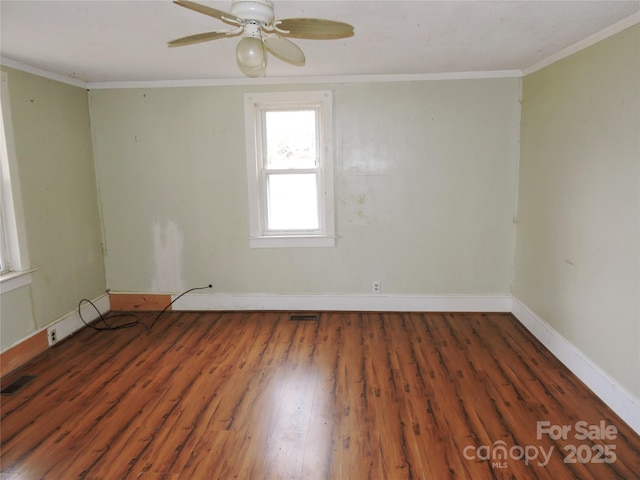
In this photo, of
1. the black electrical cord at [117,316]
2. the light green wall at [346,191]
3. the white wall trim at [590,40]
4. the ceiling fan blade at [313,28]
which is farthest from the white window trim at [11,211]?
the white wall trim at [590,40]

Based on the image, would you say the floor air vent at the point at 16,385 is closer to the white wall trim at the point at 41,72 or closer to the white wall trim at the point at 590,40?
the white wall trim at the point at 41,72

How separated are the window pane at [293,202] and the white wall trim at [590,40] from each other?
7.15 feet

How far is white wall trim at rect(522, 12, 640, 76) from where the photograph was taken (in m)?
2.33

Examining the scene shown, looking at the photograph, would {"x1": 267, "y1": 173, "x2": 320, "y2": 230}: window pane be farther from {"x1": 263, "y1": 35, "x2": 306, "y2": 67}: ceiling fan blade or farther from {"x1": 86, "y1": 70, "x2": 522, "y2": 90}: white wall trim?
{"x1": 263, "y1": 35, "x2": 306, "y2": 67}: ceiling fan blade

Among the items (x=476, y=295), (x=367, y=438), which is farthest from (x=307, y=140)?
(x=367, y=438)

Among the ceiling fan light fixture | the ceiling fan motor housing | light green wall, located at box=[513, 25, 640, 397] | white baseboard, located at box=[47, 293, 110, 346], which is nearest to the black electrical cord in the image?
white baseboard, located at box=[47, 293, 110, 346]

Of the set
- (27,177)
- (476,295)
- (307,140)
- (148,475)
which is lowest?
(148,475)

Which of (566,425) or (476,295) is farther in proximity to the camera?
(476,295)

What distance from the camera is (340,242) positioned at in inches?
165

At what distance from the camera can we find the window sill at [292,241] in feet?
13.8

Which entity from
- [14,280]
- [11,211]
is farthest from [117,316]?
[11,211]

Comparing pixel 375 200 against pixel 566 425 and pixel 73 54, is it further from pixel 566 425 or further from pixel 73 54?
pixel 73 54

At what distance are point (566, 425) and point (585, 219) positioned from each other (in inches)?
52.6

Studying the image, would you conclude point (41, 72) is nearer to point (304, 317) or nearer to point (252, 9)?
point (252, 9)
